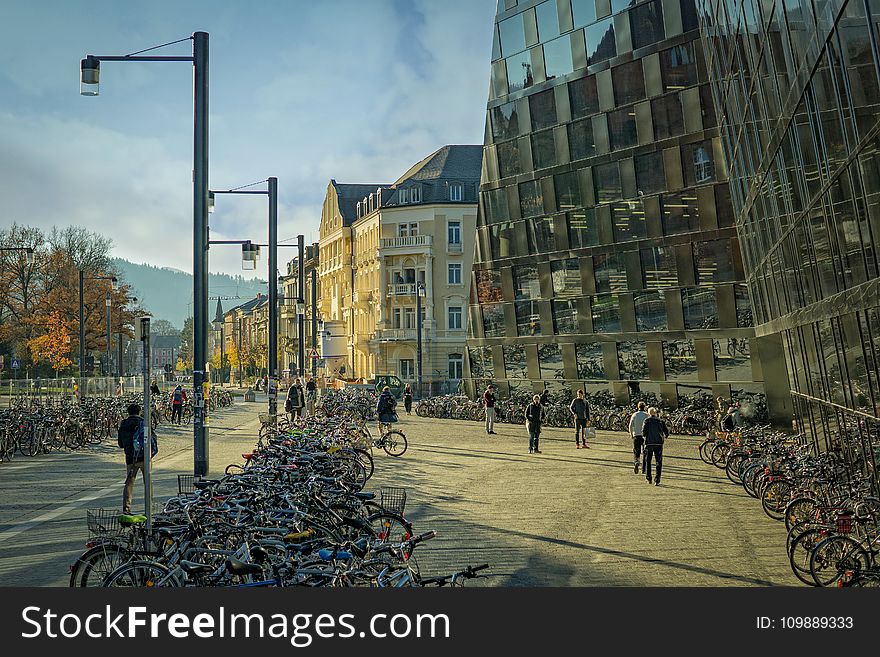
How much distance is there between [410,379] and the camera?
76.4 m

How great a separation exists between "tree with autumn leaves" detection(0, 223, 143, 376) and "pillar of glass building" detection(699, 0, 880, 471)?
154 ft

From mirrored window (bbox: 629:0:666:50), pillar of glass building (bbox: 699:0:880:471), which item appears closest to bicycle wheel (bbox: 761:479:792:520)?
pillar of glass building (bbox: 699:0:880:471)

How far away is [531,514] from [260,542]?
8120 mm

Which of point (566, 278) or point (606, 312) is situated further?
point (566, 278)

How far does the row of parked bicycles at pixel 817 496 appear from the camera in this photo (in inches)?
387

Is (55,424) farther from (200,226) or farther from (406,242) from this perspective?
(406,242)

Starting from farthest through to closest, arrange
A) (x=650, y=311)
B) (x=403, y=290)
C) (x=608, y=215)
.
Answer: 1. (x=403, y=290)
2. (x=608, y=215)
3. (x=650, y=311)

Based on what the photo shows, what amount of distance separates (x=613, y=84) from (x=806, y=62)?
23584mm

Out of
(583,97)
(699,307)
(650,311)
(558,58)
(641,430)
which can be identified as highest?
(558,58)

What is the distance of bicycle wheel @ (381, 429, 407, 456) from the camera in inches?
992

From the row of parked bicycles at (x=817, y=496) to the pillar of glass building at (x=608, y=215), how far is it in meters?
11.4

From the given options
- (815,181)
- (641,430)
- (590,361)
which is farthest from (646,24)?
(815,181)

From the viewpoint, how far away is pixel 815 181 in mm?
13898

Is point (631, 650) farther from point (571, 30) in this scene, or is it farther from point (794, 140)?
point (571, 30)
